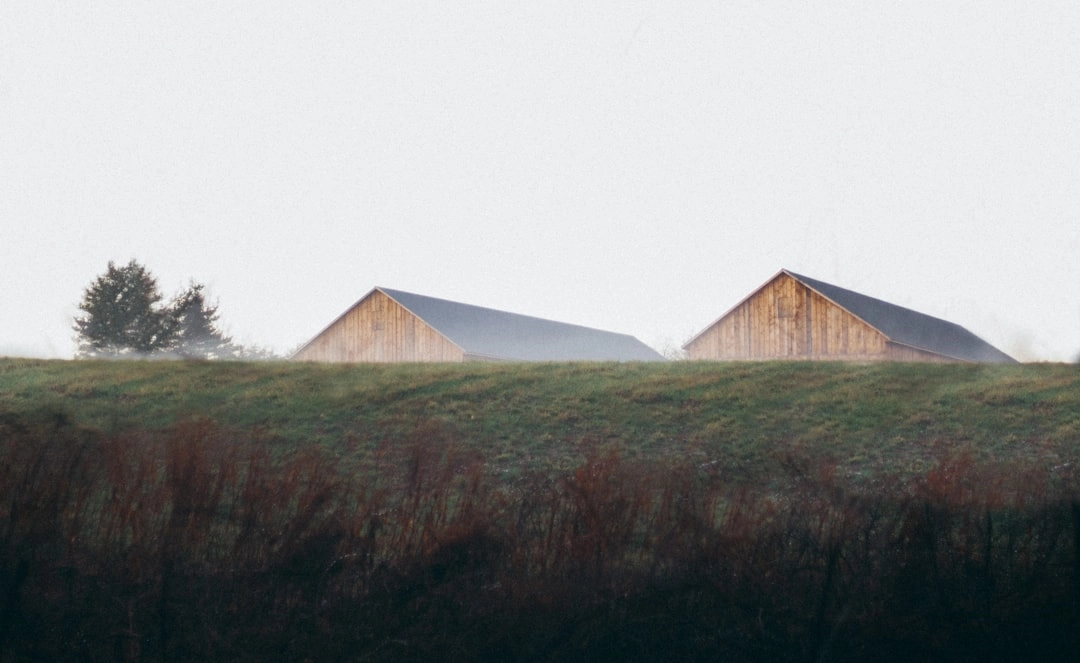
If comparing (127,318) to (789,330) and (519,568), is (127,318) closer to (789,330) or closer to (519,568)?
(789,330)

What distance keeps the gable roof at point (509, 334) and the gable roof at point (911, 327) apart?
839 cm

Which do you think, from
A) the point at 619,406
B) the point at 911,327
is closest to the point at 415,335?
the point at 911,327

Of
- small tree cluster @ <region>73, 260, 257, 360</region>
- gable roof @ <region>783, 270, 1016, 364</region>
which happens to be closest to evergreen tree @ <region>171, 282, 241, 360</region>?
small tree cluster @ <region>73, 260, 257, 360</region>

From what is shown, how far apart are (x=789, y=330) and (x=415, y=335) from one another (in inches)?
616

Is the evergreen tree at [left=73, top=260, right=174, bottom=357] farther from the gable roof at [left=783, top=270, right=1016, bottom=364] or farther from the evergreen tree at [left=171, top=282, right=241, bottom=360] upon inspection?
the gable roof at [left=783, top=270, right=1016, bottom=364]

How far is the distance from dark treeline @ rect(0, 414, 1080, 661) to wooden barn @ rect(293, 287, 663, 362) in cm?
3218

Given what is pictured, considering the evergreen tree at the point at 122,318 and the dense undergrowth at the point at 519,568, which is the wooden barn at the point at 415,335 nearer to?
the evergreen tree at the point at 122,318

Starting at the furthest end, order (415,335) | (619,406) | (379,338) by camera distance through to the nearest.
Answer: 1. (379,338)
2. (415,335)
3. (619,406)

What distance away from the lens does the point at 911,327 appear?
44.3 meters

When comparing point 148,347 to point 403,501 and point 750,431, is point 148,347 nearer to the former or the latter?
point 750,431

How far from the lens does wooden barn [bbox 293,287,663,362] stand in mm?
42219

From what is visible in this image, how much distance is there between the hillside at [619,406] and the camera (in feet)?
55.3

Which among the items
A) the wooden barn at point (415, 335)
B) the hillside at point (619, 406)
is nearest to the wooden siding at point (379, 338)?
the wooden barn at point (415, 335)

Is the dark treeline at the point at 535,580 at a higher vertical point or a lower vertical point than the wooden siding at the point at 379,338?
lower
